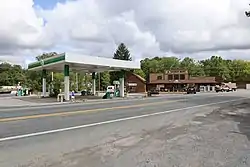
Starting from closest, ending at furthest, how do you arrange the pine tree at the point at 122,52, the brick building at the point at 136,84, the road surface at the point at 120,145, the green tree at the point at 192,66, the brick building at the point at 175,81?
the road surface at the point at 120,145, the brick building at the point at 136,84, the brick building at the point at 175,81, the pine tree at the point at 122,52, the green tree at the point at 192,66

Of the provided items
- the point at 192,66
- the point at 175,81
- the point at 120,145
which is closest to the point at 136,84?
the point at 175,81

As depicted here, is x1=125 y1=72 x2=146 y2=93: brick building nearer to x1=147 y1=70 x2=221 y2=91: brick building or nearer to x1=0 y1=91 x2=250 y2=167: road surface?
x1=147 y1=70 x2=221 y2=91: brick building

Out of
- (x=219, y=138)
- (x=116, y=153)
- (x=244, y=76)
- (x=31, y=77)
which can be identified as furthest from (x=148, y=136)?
(x=244, y=76)

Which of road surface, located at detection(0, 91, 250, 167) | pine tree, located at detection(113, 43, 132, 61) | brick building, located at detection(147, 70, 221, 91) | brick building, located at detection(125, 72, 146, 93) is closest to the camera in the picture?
road surface, located at detection(0, 91, 250, 167)

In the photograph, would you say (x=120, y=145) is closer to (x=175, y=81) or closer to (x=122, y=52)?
(x=175, y=81)

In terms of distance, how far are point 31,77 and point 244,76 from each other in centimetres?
7959

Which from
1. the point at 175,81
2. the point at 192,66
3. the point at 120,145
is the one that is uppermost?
the point at 192,66

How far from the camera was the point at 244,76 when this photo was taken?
13462 cm

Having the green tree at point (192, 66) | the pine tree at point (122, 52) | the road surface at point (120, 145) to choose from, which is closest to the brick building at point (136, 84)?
the pine tree at point (122, 52)

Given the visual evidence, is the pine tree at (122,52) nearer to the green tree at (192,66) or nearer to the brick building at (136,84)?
the brick building at (136,84)

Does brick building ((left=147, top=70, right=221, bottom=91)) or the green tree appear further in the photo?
the green tree

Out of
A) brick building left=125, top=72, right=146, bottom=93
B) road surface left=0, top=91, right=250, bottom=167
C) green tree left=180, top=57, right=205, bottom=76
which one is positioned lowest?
road surface left=0, top=91, right=250, bottom=167

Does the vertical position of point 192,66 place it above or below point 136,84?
above

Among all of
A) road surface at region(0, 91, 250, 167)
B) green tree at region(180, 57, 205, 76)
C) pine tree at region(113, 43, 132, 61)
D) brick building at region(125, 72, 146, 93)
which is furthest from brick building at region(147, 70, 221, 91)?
road surface at region(0, 91, 250, 167)
